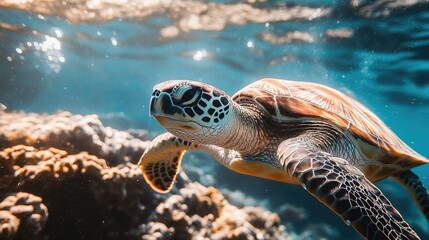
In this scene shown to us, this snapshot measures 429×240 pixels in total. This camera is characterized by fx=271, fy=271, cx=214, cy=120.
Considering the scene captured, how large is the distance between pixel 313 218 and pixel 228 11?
8221mm

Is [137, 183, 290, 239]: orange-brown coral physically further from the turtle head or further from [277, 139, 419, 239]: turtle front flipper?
[277, 139, 419, 239]: turtle front flipper

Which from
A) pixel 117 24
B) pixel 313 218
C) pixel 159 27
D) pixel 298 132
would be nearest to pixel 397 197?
pixel 313 218

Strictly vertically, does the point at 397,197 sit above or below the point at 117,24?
below

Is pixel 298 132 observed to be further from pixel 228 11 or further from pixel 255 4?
pixel 228 11

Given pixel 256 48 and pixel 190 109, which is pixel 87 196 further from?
pixel 256 48

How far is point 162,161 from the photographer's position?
11.9 feet

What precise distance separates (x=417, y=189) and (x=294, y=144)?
8.50 feet

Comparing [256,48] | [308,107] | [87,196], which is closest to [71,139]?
[87,196]

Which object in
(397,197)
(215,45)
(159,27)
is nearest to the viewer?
(397,197)

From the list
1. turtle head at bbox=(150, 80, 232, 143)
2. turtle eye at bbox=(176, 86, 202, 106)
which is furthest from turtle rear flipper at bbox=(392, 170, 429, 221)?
turtle eye at bbox=(176, 86, 202, 106)

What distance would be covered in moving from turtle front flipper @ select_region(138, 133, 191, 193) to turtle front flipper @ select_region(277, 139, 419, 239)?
1575mm

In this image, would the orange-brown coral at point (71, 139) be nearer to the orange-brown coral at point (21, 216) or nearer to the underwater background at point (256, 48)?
the underwater background at point (256, 48)

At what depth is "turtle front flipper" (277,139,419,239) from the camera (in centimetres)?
170

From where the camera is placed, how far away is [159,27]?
1425 cm
